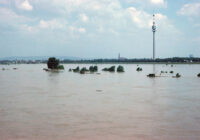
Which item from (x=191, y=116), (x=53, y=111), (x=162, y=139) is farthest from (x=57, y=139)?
(x=191, y=116)

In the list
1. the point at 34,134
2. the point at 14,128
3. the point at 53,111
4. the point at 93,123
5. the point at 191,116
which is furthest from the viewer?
the point at 53,111

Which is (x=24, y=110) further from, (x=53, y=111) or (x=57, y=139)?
(x=57, y=139)

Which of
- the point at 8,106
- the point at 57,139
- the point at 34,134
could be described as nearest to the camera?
the point at 57,139

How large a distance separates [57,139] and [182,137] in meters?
8.02

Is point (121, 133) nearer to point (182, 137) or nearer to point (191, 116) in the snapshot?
point (182, 137)

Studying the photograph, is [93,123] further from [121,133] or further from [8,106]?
[8,106]

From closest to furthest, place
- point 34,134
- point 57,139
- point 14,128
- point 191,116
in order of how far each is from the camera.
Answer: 1. point 57,139
2. point 34,134
3. point 14,128
4. point 191,116

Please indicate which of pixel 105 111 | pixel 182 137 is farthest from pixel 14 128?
pixel 182 137

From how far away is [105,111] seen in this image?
27.7m

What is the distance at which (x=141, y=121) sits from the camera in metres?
23.2

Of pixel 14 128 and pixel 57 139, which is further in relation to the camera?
pixel 14 128

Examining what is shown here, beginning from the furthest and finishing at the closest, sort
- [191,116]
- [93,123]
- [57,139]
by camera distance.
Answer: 1. [191,116]
2. [93,123]
3. [57,139]

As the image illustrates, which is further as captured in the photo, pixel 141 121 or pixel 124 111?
pixel 124 111

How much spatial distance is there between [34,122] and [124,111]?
906 centimetres
